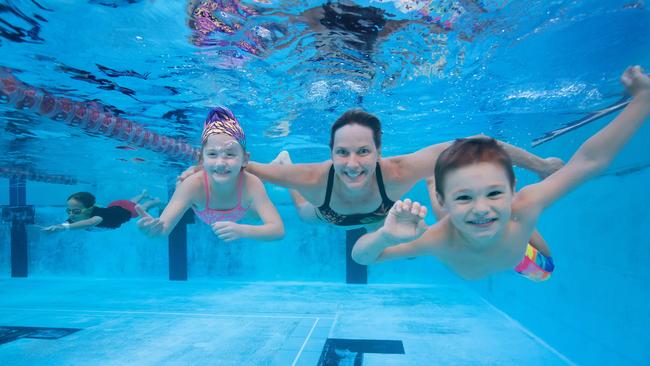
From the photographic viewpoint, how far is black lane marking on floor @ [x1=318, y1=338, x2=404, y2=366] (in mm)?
7172

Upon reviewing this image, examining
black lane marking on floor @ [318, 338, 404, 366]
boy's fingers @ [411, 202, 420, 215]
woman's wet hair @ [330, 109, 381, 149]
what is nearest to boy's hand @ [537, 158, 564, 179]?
woman's wet hair @ [330, 109, 381, 149]

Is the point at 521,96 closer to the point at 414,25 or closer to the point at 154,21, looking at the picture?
the point at 414,25

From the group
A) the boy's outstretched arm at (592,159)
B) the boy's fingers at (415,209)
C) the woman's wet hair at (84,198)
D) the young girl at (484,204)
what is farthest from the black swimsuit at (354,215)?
the woman's wet hair at (84,198)

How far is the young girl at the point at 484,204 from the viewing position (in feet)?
10.2

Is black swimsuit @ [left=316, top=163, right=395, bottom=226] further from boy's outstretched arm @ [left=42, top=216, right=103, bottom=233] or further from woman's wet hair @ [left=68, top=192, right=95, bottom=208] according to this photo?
woman's wet hair @ [left=68, top=192, right=95, bottom=208]

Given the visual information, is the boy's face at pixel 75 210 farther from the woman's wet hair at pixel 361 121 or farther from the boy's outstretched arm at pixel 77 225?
the woman's wet hair at pixel 361 121

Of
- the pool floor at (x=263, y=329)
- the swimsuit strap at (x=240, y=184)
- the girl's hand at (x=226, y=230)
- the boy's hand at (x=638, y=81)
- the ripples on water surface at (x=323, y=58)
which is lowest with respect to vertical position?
the pool floor at (x=263, y=329)

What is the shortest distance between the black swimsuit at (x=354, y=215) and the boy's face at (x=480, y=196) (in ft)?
4.73

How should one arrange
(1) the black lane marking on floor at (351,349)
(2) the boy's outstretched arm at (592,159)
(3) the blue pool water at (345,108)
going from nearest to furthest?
(2) the boy's outstretched arm at (592,159) < (3) the blue pool water at (345,108) < (1) the black lane marking on floor at (351,349)

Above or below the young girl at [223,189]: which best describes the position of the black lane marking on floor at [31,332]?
below

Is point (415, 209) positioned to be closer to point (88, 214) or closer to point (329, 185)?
point (329, 185)

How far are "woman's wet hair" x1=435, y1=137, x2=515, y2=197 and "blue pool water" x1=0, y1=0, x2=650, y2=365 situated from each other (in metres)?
2.85

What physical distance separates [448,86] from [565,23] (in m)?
2.96

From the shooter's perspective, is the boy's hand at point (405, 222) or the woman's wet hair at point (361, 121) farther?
the woman's wet hair at point (361, 121)
